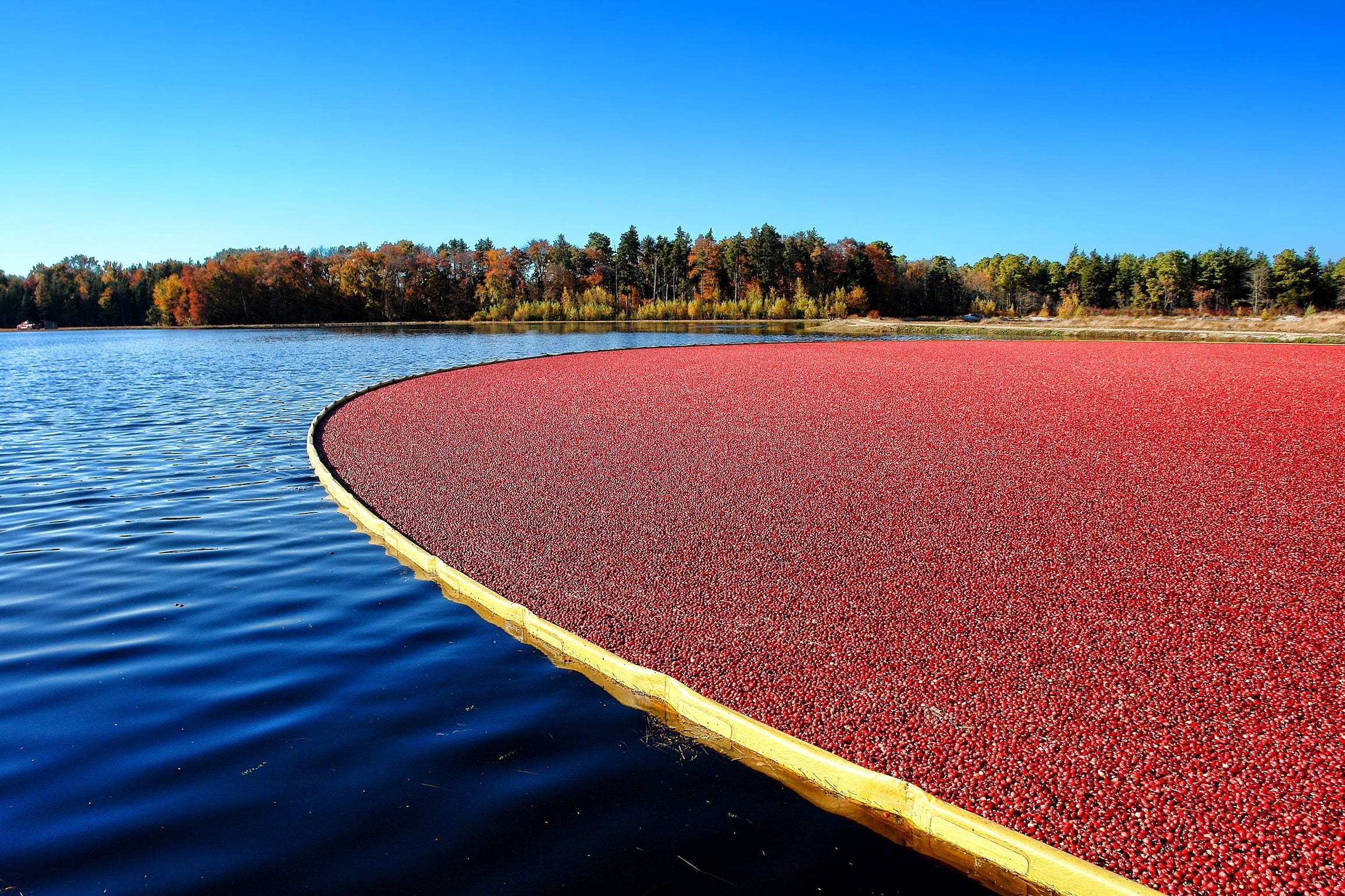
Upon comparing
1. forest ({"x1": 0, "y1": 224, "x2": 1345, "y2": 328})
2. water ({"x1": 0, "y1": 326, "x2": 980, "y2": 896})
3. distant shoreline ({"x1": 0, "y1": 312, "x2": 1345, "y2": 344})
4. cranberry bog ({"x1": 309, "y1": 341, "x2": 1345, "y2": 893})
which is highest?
forest ({"x1": 0, "y1": 224, "x2": 1345, "y2": 328})

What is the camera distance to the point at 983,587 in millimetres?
4941

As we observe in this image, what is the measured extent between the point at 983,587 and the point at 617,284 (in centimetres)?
8147

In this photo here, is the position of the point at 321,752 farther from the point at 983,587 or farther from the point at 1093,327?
the point at 1093,327

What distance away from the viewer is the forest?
239 feet

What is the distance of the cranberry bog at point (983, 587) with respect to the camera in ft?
9.59

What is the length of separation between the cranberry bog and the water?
38 cm

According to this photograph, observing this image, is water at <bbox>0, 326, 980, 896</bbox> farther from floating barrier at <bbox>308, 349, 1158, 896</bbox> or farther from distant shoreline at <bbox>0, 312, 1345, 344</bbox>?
distant shoreline at <bbox>0, 312, 1345, 344</bbox>

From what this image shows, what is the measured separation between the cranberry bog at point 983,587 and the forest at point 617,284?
59.2m

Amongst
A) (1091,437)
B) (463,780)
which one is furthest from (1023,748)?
(1091,437)

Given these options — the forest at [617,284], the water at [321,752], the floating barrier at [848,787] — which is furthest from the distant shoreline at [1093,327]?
the water at [321,752]

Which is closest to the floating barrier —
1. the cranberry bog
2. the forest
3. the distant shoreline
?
the cranberry bog

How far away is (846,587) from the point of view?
5.02 meters

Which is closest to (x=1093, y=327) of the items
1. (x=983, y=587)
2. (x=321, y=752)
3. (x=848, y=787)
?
(x=983, y=587)

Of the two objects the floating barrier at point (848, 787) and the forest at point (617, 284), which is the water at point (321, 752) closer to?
the floating barrier at point (848, 787)
